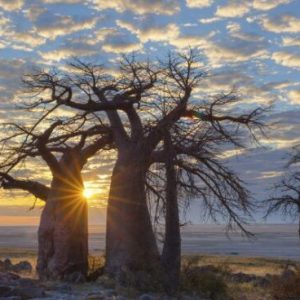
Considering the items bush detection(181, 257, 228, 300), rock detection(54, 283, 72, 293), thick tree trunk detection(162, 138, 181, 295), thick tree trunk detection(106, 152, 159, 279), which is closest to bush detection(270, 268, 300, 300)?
bush detection(181, 257, 228, 300)

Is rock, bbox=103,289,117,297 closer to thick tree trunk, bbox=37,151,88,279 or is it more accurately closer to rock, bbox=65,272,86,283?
rock, bbox=65,272,86,283

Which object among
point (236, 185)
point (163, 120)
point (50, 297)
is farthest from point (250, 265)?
point (50, 297)

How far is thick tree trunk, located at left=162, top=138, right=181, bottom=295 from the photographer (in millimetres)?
16047

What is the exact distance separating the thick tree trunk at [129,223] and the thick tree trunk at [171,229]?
15.8 inches

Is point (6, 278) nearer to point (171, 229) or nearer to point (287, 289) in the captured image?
point (171, 229)

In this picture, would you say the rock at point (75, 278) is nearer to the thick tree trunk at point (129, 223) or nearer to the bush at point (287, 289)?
the thick tree trunk at point (129, 223)

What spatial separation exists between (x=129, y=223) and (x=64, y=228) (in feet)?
6.50

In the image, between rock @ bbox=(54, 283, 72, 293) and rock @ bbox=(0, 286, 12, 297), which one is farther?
rock @ bbox=(54, 283, 72, 293)

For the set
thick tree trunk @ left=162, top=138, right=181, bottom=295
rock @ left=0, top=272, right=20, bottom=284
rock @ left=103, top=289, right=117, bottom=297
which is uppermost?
thick tree trunk @ left=162, top=138, right=181, bottom=295

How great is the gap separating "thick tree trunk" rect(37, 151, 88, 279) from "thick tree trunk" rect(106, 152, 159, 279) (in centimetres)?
115

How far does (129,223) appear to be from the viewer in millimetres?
15758

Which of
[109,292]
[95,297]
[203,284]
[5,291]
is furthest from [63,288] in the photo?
[203,284]

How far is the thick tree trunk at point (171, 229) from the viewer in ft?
52.6

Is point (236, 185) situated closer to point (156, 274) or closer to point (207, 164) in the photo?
point (207, 164)
